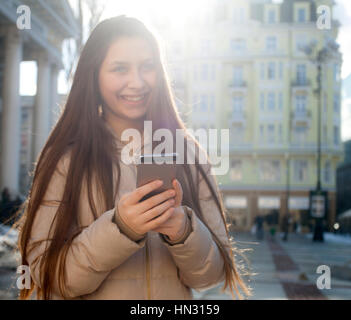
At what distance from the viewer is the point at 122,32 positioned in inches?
71.1

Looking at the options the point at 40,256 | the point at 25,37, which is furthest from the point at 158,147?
the point at 25,37

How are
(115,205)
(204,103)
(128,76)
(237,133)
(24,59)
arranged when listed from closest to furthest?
(115,205)
(128,76)
(24,59)
(204,103)
(237,133)

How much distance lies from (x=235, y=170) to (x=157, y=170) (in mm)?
41066

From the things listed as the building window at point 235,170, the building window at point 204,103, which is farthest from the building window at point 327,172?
the building window at point 204,103

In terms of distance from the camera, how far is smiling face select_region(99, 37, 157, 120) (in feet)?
5.88

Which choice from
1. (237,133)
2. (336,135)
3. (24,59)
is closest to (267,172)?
(237,133)

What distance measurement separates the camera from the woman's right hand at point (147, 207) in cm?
133

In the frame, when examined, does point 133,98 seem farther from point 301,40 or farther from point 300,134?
point 301,40

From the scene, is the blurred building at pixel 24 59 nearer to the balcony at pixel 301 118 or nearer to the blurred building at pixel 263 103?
the blurred building at pixel 263 103

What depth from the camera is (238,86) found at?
42.0 m

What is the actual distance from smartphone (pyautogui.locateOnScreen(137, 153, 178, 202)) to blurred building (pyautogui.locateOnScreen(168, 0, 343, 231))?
39.5 metres

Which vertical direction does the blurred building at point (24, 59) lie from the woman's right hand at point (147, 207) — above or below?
above

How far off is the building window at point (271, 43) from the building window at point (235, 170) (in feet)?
32.7

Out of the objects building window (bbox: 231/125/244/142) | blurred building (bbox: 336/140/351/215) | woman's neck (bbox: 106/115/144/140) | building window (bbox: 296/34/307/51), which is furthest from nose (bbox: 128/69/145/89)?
blurred building (bbox: 336/140/351/215)
